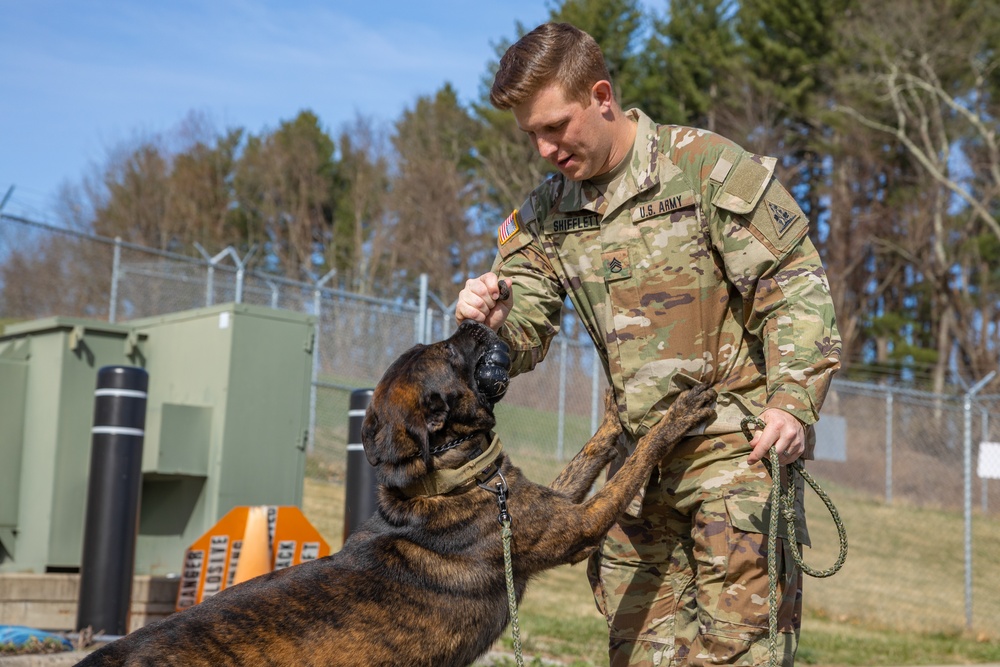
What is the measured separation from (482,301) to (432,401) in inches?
14.1

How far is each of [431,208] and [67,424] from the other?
24.8 metres

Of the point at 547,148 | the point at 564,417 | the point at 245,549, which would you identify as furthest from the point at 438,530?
the point at 564,417

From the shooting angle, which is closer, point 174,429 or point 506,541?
point 506,541

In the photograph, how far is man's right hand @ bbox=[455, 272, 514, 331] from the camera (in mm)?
3180

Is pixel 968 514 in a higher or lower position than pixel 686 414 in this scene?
lower

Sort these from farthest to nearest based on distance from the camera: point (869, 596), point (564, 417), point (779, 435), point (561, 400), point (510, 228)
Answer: point (564, 417)
point (561, 400)
point (869, 596)
point (510, 228)
point (779, 435)

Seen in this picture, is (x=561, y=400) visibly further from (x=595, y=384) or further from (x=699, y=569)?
(x=699, y=569)

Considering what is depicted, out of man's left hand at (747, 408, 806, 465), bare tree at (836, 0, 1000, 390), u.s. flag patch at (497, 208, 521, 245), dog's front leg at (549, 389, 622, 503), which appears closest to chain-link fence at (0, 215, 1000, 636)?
u.s. flag patch at (497, 208, 521, 245)

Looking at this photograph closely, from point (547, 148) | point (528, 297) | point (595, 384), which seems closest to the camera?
point (547, 148)

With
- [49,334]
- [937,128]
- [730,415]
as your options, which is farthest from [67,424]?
[937,128]

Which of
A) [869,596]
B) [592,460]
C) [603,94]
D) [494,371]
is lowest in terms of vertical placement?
[869,596]

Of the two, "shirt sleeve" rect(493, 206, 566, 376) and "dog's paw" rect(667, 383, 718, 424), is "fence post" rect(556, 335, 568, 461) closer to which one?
"shirt sleeve" rect(493, 206, 566, 376)

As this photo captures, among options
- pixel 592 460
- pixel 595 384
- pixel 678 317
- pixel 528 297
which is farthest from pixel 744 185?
pixel 595 384

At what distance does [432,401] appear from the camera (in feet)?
10.4
